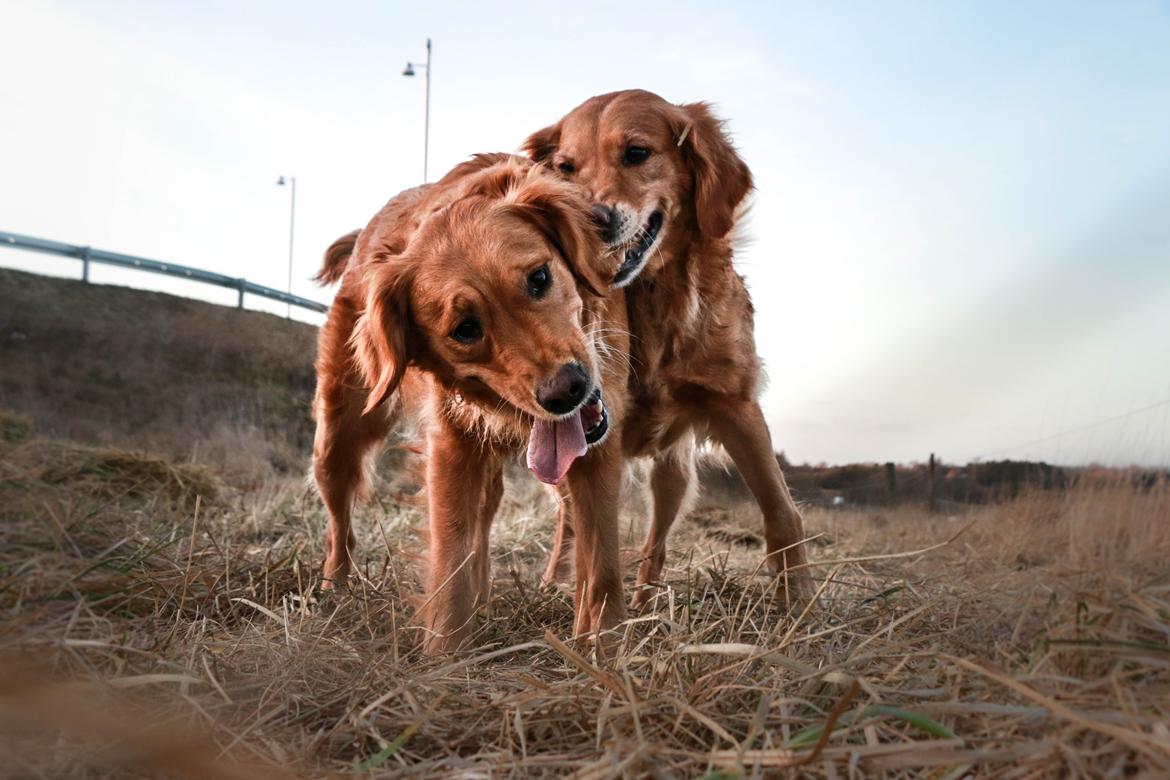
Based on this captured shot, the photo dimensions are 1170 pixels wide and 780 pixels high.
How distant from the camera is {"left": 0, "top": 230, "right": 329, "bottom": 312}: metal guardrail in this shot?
10066mm

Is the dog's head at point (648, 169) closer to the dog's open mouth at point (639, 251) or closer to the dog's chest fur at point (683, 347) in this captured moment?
the dog's open mouth at point (639, 251)

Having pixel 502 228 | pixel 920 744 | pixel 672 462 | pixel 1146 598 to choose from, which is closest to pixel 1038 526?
pixel 1146 598

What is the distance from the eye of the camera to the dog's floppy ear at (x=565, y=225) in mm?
2912

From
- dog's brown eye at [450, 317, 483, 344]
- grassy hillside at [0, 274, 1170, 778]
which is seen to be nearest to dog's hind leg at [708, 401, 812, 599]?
grassy hillside at [0, 274, 1170, 778]

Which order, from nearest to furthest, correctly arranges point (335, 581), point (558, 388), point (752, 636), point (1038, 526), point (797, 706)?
point (1038, 526), point (797, 706), point (558, 388), point (752, 636), point (335, 581)

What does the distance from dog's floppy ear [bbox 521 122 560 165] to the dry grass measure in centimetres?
214

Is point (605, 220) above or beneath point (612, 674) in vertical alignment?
above

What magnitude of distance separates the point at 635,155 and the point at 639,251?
0.38 metres

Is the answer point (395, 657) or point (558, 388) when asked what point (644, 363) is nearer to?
point (558, 388)

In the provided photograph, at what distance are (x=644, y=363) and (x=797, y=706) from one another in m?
1.87

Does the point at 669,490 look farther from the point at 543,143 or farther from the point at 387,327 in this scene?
the point at 387,327

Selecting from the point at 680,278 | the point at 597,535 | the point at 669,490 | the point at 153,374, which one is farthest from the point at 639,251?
the point at 153,374

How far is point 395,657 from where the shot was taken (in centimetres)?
208

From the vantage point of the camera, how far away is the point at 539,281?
8.73 ft
